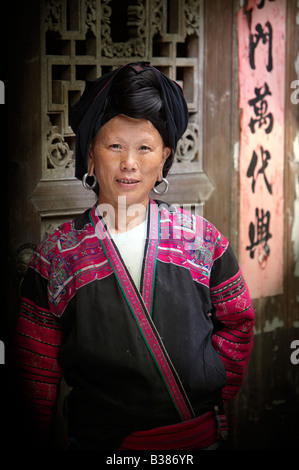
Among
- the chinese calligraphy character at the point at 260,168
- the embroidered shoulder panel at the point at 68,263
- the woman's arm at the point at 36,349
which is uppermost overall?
the chinese calligraphy character at the point at 260,168

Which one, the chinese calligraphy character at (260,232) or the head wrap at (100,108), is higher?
the head wrap at (100,108)

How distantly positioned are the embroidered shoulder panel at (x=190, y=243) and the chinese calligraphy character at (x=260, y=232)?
115cm

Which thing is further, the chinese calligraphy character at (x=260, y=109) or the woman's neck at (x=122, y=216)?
the chinese calligraphy character at (x=260, y=109)

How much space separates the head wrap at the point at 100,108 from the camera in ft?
6.66

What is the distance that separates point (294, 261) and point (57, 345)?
5.92ft

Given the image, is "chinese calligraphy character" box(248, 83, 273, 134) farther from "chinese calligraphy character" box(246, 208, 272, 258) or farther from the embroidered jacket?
the embroidered jacket

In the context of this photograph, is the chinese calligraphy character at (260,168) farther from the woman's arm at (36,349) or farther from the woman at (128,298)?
the woman's arm at (36,349)

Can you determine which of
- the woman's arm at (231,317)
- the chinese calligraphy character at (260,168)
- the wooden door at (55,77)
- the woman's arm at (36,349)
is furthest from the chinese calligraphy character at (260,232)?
the woman's arm at (36,349)

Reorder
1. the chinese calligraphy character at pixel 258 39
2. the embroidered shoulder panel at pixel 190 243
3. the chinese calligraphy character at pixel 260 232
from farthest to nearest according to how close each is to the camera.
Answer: the chinese calligraphy character at pixel 260 232 < the chinese calligraphy character at pixel 258 39 < the embroidered shoulder panel at pixel 190 243

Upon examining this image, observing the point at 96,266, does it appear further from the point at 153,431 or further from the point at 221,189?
the point at 221,189

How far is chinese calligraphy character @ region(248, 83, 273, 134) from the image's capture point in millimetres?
3279

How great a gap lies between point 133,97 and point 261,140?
1.46 metres

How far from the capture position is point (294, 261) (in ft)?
11.8

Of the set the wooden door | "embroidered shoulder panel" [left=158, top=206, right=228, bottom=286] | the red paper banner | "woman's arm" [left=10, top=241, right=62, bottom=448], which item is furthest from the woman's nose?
the red paper banner
